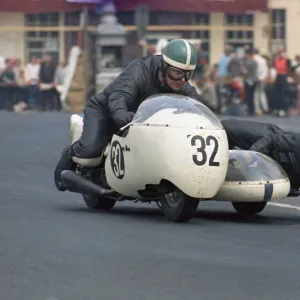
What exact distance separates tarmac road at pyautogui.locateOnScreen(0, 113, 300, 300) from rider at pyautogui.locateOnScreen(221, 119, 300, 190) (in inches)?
18.9

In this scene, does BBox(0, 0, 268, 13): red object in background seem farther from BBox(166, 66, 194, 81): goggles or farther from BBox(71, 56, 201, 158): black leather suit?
BBox(166, 66, 194, 81): goggles

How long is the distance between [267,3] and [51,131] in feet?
72.8

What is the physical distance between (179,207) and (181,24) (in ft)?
131

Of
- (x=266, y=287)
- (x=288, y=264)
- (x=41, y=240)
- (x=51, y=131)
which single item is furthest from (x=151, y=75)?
(x=51, y=131)

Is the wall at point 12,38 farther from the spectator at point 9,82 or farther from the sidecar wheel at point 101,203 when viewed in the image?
the sidecar wheel at point 101,203

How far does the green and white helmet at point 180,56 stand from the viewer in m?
13.4

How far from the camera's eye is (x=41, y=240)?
11.4 metres

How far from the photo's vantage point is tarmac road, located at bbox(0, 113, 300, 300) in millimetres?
8969

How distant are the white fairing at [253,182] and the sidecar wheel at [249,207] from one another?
67 cm

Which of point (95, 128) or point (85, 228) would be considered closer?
point (85, 228)

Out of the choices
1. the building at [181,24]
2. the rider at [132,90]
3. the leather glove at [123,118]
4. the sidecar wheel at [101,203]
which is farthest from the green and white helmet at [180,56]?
the building at [181,24]

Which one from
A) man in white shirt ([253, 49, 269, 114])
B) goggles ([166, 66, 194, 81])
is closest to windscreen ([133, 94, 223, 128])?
goggles ([166, 66, 194, 81])

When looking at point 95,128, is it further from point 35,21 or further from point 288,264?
point 35,21

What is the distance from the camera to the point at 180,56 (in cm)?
1344
